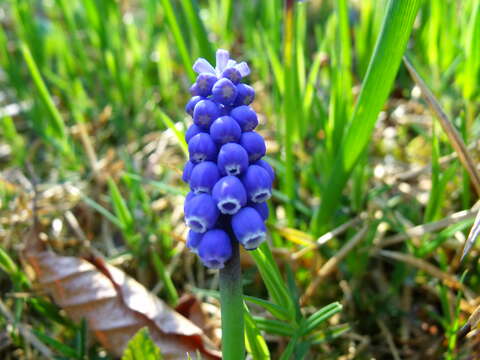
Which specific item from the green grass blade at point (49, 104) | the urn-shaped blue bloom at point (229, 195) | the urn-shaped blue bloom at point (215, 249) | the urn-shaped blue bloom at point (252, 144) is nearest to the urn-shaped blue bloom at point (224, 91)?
the urn-shaped blue bloom at point (252, 144)

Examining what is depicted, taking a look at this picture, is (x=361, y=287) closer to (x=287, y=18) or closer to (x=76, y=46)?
(x=287, y=18)

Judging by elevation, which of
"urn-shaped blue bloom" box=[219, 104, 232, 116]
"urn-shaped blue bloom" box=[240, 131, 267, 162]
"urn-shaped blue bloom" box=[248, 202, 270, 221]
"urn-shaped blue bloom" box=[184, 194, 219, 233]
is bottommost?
"urn-shaped blue bloom" box=[248, 202, 270, 221]

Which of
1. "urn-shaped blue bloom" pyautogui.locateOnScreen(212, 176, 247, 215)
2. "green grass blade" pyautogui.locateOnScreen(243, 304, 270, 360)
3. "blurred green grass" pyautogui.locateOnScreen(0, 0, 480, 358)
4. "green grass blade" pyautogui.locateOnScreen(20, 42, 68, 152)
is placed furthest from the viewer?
"green grass blade" pyautogui.locateOnScreen(20, 42, 68, 152)

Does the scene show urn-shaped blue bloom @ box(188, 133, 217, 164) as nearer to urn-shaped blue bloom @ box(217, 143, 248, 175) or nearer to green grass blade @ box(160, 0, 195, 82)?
urn-shaped blue bloom @ box(217, 143, 248, 175)

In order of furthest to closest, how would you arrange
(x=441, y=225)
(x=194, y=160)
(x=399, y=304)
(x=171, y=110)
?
1. (x=171, y=110)
2. (x=399, y=304)
3. (x=441, y=225)
4. (x=194, y=160)

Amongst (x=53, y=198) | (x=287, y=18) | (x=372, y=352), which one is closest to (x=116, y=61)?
(x=53, y=198)

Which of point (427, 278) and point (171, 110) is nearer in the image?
point (427, 278)

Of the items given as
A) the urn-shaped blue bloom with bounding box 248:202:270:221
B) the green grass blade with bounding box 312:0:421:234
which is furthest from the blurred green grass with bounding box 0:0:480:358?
the urn-shaped blue bloom with bounding box 248:202:270:221
